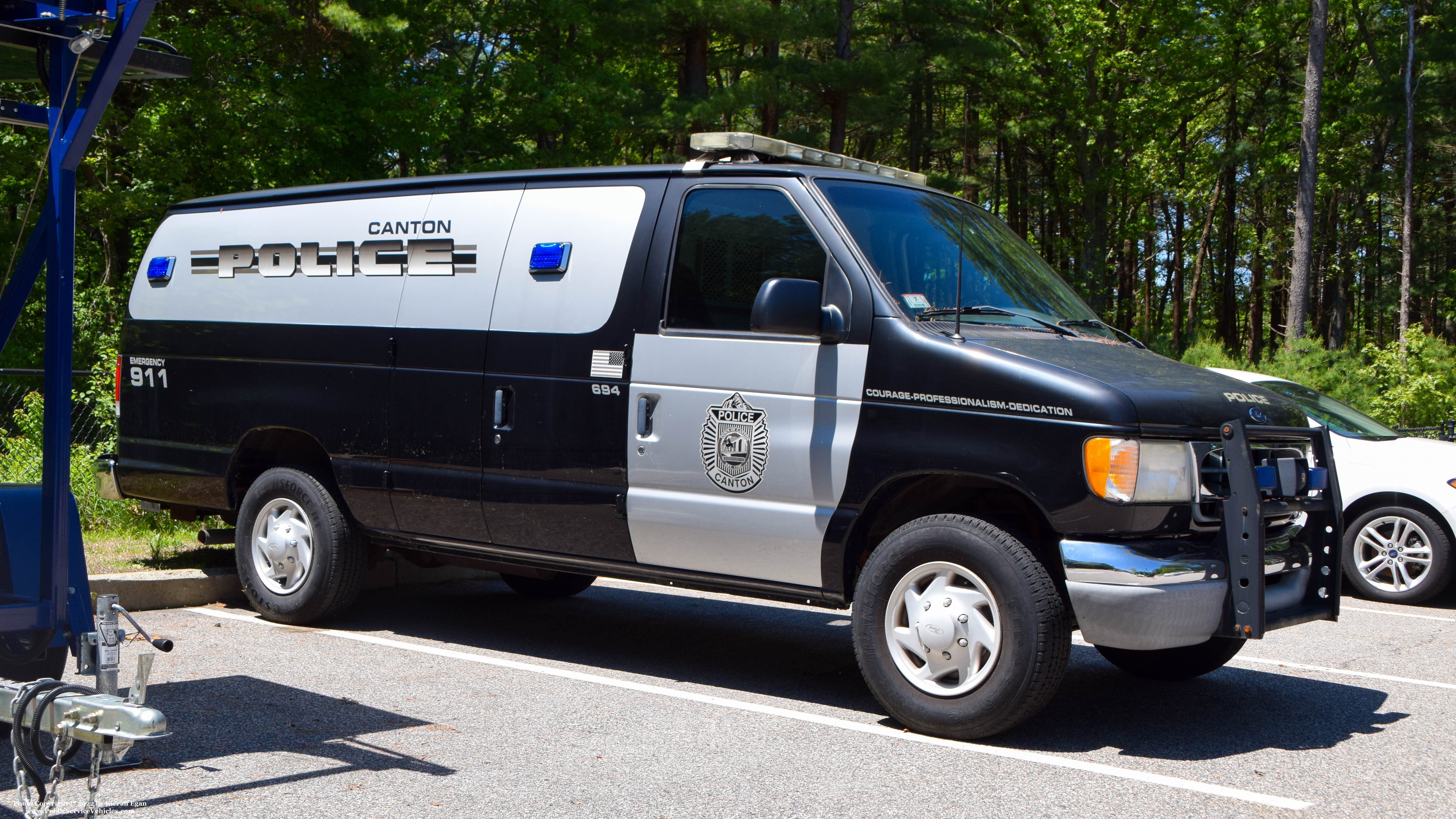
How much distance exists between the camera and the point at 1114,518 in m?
4.75

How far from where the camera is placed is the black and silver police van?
15.9ft

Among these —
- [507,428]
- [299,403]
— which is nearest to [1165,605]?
[507,428]

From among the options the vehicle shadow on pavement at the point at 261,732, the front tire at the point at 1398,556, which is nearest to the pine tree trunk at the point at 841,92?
the front tire at the point at 1398,556

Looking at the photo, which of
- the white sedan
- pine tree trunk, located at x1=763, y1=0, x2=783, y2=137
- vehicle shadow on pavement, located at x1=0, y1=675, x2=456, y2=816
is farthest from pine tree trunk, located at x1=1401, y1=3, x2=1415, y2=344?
vehicle shadow on pavement, located at x1=0, y1=675, x2=456, y2=816

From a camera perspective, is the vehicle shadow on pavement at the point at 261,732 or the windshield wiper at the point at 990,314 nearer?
the vehicle shadow on pavement at the point at 261,732

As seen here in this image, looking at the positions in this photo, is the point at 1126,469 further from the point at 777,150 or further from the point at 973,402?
the point at 777,150

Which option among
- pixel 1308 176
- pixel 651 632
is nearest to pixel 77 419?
pixel 651 632

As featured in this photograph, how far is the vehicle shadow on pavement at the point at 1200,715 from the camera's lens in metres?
5.14

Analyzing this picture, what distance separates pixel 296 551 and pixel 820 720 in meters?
3.30

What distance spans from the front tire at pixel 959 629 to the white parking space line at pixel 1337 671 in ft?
5.03

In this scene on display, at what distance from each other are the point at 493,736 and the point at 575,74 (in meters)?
26.0

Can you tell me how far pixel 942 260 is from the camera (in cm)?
576

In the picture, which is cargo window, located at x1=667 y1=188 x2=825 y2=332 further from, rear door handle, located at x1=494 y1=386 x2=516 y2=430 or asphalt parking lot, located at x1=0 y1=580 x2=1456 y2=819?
asphalt parking lot, located at x1=0 y1=580 x2=1456 y2=819

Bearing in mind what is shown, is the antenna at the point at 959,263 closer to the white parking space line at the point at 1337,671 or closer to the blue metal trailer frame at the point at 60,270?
the white parking space line at the point at 1337,671
